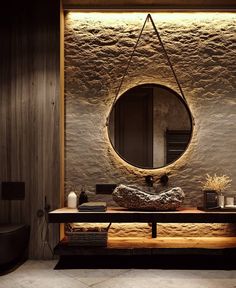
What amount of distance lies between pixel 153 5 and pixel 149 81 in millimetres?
848

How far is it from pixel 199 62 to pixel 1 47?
219 cm

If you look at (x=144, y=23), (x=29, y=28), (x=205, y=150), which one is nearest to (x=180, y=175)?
(x=205, y=150)

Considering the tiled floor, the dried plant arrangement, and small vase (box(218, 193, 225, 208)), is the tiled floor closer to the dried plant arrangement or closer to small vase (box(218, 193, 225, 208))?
small vase (box(218, 193, 225, 208))

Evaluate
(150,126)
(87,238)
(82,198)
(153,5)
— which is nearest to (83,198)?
(82,198)

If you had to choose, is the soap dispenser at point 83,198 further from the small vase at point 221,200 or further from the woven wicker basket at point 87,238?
the small vase at point 221,200

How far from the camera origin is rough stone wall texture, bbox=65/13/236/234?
3.47 m

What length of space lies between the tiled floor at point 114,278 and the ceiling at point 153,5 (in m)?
2.78

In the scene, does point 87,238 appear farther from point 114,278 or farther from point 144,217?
point 144,217

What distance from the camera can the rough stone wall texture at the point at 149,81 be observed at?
3471mm

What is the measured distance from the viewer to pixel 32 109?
3279 mm

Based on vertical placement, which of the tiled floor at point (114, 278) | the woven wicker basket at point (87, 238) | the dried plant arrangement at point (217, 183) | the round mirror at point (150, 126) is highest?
the round mirror at point (150, 126)

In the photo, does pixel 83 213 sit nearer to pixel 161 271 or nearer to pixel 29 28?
pixel 161 271

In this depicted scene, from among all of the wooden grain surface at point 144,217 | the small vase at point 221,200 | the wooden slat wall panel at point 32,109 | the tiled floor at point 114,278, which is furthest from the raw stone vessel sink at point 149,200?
the wooden slat wall panel at point 32,109

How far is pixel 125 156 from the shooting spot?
11.3ft
